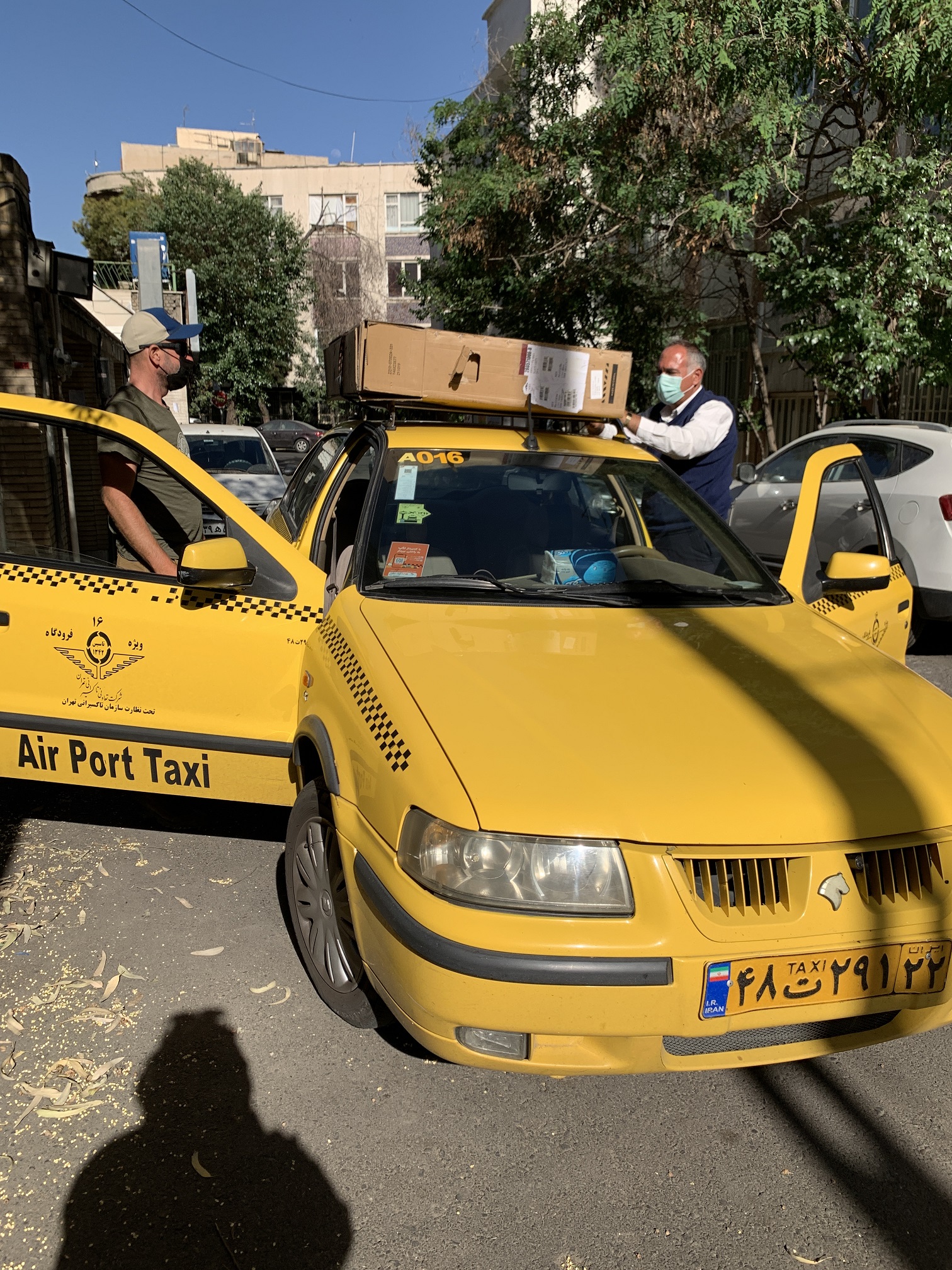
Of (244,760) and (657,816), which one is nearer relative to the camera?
(657,816)

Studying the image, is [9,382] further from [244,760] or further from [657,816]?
[657,816]

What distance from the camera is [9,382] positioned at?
26.8 feet

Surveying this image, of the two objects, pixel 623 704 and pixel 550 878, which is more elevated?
pixel 623 704

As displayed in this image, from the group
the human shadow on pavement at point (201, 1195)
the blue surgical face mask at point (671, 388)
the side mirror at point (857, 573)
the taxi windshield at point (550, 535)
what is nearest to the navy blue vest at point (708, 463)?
the blue surgical face mask at point (671, 388)

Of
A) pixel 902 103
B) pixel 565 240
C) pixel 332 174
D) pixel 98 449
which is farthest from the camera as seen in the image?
pixel 332 174

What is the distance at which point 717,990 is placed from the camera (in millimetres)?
2055

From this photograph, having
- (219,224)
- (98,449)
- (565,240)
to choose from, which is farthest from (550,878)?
(219,224)

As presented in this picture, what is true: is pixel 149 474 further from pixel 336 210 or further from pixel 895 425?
pixel 336 210

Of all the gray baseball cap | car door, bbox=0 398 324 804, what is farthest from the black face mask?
car door, bbox=0 398 324 804

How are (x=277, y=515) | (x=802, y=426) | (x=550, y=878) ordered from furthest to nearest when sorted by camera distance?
(x=802, y=426)
(x=277, y=515)
(x=550, y=878)

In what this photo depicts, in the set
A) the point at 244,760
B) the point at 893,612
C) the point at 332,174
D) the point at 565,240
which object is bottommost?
the point at 244,760

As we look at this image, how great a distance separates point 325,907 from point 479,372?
7.24ft

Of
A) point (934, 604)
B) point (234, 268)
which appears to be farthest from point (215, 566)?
point (234, 268)

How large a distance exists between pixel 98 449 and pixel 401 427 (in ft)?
3.75
